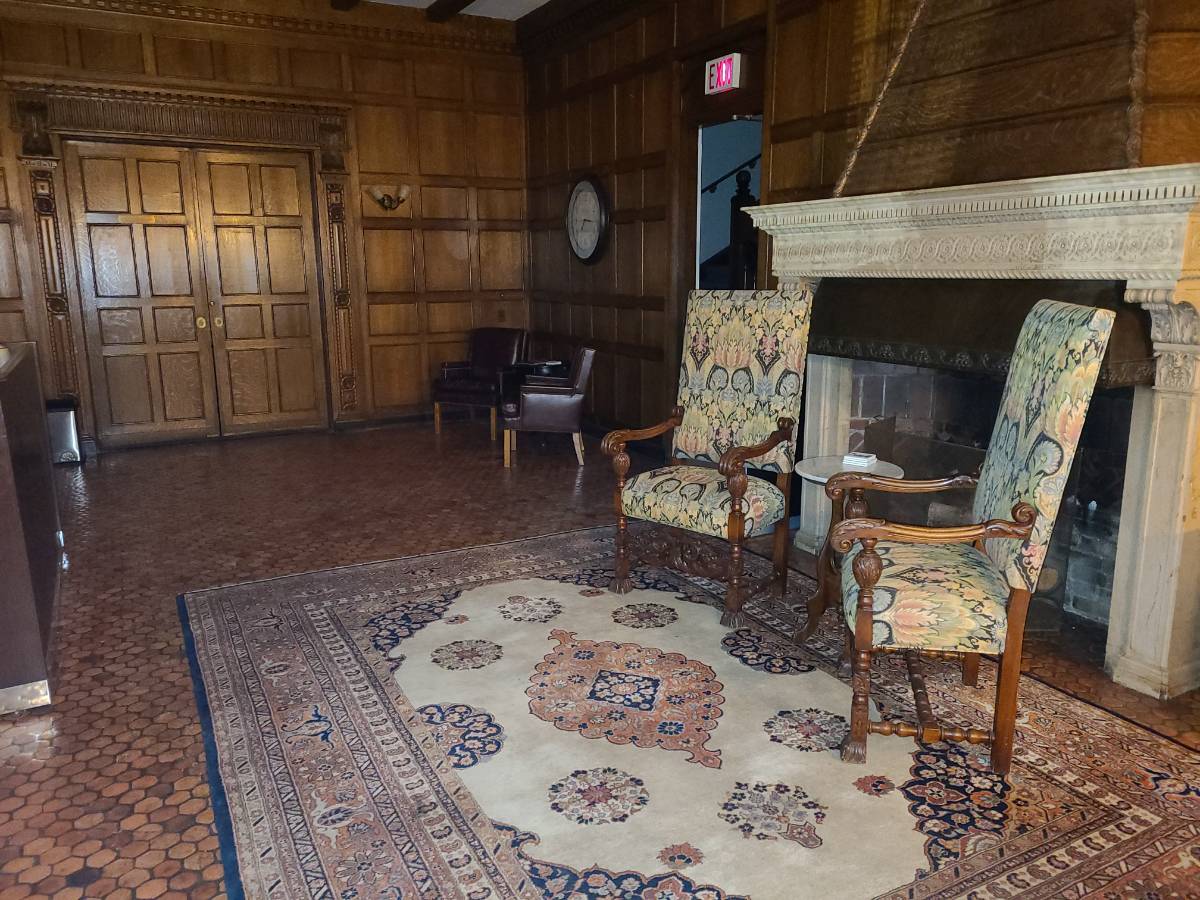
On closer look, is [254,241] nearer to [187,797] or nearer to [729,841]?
[187,797]

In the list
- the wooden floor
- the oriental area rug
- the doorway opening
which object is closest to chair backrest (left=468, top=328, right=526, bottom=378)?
the wooden floor

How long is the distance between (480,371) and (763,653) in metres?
4.89

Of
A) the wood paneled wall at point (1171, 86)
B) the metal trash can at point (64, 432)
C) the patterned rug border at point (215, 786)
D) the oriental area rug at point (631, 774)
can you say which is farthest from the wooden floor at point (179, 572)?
the wood paneled wall at point (1171, 86)

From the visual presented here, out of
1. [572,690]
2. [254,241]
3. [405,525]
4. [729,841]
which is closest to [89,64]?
[254,241]

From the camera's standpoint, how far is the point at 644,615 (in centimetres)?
341

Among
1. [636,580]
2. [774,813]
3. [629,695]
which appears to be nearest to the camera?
[774,813]

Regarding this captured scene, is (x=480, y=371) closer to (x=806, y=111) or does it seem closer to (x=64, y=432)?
(x=64, y=432)

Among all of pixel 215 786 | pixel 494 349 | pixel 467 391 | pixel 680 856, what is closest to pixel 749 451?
pixel 680 856

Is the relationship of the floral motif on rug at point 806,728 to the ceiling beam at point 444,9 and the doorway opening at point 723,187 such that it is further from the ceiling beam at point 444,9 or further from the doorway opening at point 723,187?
the ceiling beam at point 444,9

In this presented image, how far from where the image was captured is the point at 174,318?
6812 mm

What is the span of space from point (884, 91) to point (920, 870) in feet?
10.1

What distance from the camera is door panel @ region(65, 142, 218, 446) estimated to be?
6426 mm

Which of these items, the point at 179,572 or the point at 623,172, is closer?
the point at 179,572

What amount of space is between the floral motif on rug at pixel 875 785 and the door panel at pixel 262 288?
6105 mm
